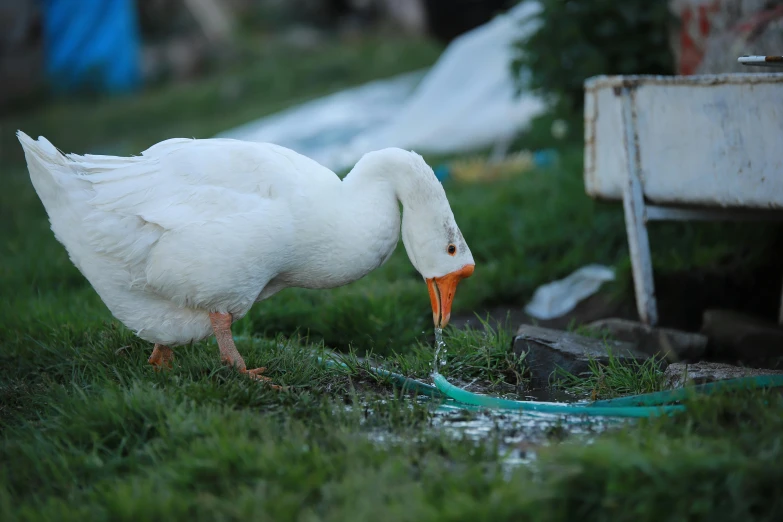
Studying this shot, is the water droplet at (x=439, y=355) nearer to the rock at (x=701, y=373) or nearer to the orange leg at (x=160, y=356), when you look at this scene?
the rock at (x=701, y=373)

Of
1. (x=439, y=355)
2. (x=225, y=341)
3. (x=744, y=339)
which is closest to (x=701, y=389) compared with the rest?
(x=439, y=355)

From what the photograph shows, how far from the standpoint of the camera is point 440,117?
9.54m

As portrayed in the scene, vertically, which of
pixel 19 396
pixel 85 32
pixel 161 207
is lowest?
pixel 19 396

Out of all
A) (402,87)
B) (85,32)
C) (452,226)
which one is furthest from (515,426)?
(85,32)

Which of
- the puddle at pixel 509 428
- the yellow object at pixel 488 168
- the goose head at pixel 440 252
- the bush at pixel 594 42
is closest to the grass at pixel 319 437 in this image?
the puddle at pixel 509 428

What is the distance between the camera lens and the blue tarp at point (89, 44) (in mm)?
15688

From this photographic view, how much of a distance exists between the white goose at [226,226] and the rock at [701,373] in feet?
3.03

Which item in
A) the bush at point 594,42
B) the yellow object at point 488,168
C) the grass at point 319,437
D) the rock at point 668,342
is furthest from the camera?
the yellow object at point 488,168

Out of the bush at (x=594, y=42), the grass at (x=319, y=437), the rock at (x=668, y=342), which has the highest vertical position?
the bush at (x=594, y=42)

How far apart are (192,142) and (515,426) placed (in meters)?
1.78

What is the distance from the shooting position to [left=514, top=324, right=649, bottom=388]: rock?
3.81 meters

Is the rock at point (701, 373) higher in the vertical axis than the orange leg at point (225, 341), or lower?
lower

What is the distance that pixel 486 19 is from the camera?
12047 mm

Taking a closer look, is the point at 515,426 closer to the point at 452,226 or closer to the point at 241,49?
the point at 452,226
